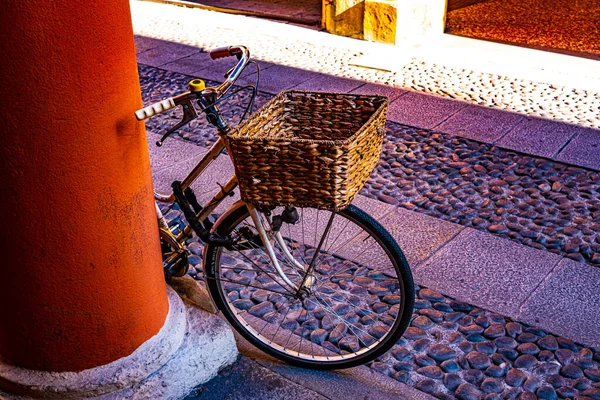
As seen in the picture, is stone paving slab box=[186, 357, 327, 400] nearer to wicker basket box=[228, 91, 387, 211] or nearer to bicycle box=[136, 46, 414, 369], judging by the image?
bicycle box=[136, 46, 414, 369]

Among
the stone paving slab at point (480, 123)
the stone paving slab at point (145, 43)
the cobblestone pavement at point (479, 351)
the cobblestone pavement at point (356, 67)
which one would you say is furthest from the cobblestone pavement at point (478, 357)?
the stone paving slab at point (145, 43)

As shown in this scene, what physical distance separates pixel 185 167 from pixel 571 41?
15.3ft

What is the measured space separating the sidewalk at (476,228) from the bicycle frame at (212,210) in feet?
2.10

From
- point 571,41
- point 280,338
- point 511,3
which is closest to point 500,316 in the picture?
point 280,338

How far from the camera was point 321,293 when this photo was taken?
12.1ft

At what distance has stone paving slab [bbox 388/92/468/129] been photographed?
5824 mm

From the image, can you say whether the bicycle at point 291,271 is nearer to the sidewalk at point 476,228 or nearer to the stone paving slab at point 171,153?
the sidewalk at point 476,228

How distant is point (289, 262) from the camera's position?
311 cm

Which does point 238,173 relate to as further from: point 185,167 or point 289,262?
point 185,167

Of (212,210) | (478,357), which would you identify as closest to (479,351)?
(478,357)

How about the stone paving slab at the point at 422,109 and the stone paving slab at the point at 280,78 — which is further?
the stone paving slab at the point at 280,78

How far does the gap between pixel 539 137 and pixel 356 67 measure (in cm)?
214

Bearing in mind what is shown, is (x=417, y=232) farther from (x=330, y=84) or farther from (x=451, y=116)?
(x=330, y=84)

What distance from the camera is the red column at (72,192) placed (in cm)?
219
